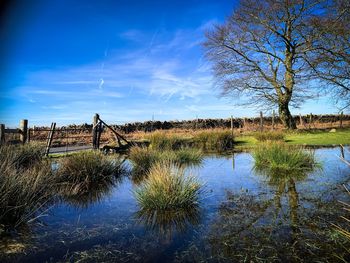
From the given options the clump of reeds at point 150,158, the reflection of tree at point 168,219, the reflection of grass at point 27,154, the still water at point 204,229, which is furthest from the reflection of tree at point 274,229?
the reflection of grass at point 27,154

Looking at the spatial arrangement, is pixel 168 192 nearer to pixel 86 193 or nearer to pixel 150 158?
pixel 86 193

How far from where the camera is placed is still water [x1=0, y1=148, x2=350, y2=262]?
159 inches

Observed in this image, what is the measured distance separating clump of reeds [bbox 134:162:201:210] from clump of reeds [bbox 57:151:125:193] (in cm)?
229

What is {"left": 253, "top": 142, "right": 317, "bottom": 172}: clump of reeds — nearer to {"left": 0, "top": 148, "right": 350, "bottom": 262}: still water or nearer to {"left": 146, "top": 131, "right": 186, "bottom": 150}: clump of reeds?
{"left": 0, "top": 148, "right": 350, "bottom": 262}: still water

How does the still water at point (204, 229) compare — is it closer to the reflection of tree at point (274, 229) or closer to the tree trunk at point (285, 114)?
the reflection of tree at point (274, 229)

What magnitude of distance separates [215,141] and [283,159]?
27.8 feet

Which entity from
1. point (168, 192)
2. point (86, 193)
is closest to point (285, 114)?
point (86, 193)

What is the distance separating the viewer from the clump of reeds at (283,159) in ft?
33.4

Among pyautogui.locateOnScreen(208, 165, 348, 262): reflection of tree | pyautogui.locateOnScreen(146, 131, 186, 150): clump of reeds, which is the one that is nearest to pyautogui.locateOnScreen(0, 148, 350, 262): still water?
pyautogui.locateOnScreen(208, 165, 348, 262): reflection of tree

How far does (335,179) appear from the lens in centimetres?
812

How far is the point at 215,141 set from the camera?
1894cm

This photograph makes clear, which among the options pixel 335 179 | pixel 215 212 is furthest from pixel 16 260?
pixel 335 179

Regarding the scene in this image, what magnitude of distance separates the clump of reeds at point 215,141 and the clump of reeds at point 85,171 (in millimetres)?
9222

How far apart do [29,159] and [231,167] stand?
6477 mm
